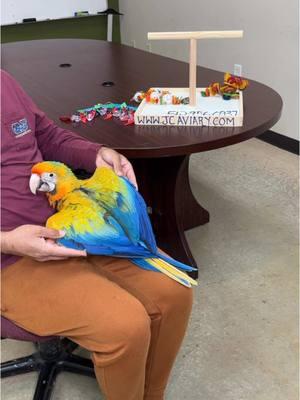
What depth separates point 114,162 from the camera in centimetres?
126

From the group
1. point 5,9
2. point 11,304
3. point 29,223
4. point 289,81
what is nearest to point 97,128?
point 29,223

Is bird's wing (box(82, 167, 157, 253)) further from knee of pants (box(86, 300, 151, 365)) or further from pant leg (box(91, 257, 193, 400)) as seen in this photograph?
knee of pants (box(86, 300, 151, 365))

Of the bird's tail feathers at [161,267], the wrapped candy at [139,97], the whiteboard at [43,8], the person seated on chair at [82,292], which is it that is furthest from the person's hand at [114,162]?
the whiteboard at [43,8]

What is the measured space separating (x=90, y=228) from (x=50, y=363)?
696 millimetres

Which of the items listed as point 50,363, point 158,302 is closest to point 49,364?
point 50,363

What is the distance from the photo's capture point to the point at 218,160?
9.66 feet

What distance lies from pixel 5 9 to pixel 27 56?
5.81ft

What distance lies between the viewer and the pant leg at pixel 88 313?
998mm

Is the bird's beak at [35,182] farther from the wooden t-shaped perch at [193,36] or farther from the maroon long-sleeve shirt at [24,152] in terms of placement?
the wooden t-shaped perch at [193,36]

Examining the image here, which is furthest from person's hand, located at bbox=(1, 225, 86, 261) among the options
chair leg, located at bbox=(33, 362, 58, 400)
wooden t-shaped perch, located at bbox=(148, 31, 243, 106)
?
wooden t-shaped perch, located at bbox=(148, 31, 243, 106)

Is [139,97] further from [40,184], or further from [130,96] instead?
[40,184]

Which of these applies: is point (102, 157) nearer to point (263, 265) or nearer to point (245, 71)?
point (263, 265)

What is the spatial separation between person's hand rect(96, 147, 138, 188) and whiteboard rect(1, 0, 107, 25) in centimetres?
327

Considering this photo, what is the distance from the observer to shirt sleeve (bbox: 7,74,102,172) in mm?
1312
